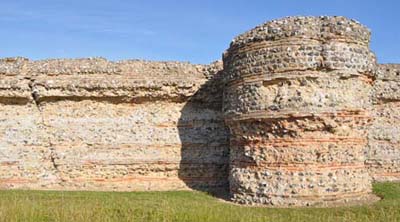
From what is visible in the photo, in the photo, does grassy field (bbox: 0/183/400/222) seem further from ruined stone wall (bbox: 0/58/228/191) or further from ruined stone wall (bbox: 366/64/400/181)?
ruined stone wall (bbox: 366/64/400/181)

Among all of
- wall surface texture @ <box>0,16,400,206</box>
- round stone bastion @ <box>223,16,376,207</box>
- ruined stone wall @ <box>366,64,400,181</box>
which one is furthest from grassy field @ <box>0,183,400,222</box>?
ruined stone wall @ <box>366,64,400,181</box>

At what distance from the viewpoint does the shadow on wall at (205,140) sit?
575 inches

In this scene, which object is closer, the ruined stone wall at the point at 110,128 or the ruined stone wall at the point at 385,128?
the ruined stone wall at the point at 110,128

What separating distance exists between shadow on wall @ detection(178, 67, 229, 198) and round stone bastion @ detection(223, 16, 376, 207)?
2725 millimetres

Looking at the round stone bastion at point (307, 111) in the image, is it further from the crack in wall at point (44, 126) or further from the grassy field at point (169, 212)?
the crack in wall at point (44, 126)

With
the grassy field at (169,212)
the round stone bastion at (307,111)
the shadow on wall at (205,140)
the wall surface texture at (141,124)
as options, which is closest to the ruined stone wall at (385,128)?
the wall surface texture at (141,124)

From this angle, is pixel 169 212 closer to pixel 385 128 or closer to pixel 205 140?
pixel 205 140

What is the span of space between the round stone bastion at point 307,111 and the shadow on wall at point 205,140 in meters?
2.73

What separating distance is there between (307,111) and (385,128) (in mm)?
5784

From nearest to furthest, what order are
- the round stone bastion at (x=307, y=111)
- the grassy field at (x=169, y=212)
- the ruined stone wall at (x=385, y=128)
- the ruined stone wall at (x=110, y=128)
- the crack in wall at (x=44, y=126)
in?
the grassy field at (x=169, y=212), the round stone bastion at (x=307, y=111), the ruined stone wall at (x=110, y=128), the crack in wall at (x=44, y=126), the ruined stone wall at (x=385, y=128)

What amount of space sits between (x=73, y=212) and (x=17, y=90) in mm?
6812

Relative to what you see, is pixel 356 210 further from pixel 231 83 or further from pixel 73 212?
pixel 73 212

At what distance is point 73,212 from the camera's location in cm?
895

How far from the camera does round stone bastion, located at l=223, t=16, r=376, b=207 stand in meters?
11.2
